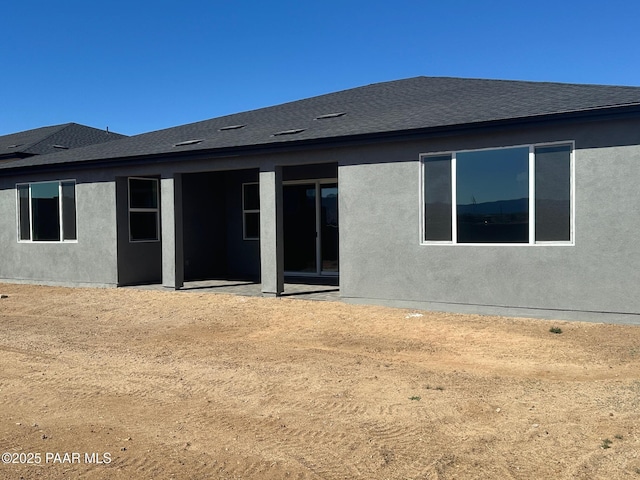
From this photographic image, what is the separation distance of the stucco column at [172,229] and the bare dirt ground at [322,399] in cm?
388

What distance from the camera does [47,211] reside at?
15.2 meters

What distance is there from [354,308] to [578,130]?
4.74 metres

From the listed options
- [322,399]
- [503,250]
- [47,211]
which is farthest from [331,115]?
[322,399]

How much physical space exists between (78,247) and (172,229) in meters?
3.10

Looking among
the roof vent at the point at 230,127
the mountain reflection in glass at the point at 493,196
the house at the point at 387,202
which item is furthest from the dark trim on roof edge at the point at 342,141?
the roof vent at the point at 230,127

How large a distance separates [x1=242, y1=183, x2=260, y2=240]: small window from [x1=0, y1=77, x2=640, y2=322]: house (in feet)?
0.15

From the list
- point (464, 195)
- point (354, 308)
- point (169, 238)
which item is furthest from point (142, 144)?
point (464, 195)

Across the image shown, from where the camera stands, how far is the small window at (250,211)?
634 inches

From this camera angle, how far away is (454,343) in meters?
7.73

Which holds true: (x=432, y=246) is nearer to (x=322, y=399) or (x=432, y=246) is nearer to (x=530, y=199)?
(x=530, y=199)

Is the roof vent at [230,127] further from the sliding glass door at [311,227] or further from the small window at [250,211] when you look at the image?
the sliding glass door at [311,227]

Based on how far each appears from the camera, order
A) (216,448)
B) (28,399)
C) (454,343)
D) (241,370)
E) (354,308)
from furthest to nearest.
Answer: (354,308) < (454,343) < (241,370) < (28,399) < (216,448)

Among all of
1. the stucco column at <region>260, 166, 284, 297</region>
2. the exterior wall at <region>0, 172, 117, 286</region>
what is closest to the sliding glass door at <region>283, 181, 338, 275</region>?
the stucco column at <region>260, 166, 284, 297</region>

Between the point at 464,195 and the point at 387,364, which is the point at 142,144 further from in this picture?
the point at 387,364
